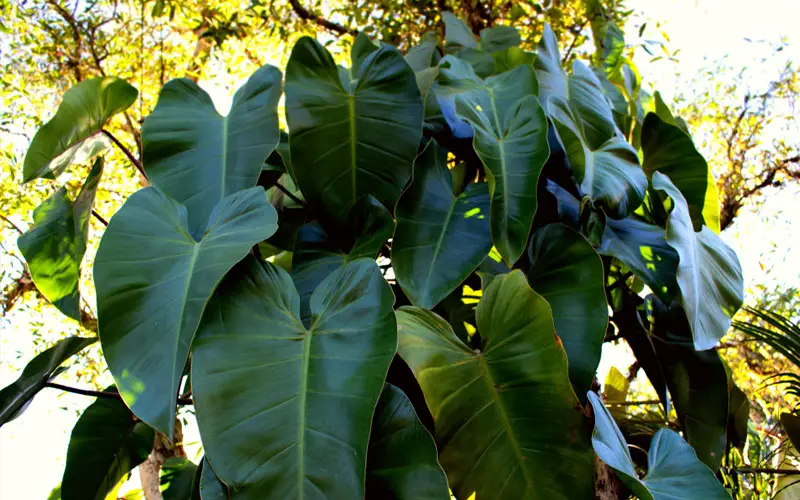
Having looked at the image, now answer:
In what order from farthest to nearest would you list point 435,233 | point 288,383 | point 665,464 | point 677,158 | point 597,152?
point 677,158 → point 597,152 → point 435,233 → point 665,464 → point 288,383

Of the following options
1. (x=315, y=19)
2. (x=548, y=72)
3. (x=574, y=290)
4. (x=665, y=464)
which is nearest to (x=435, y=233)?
(x=574, y=290)

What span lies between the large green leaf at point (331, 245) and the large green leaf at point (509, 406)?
0.20 m

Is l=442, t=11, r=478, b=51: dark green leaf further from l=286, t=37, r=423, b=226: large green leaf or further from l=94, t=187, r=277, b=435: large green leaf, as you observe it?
l=94, t=187, r=277, b=435: large green leaf

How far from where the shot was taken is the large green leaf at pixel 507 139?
95 cm

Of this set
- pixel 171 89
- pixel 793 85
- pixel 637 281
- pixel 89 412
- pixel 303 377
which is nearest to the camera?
pixel 303 377

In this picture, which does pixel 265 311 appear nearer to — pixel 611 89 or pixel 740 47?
pixel 611 89

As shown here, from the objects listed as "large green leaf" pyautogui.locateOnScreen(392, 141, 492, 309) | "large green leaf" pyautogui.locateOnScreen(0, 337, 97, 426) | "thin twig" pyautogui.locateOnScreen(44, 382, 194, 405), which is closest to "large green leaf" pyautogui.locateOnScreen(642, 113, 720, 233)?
"large green leaf" pyautogui.locateOnScreen(392, 141, 492, 309)

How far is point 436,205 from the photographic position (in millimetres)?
1091

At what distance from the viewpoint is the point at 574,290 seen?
0.95 m

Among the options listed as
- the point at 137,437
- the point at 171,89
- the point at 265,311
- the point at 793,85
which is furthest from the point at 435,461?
the point at 793,85

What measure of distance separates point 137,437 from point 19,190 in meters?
1.99

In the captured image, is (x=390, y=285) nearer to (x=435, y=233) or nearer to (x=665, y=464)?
(x=435, y=233)

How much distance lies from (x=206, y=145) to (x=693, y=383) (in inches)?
35.6

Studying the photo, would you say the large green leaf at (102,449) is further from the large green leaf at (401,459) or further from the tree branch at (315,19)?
the tree branch at (315,19)
